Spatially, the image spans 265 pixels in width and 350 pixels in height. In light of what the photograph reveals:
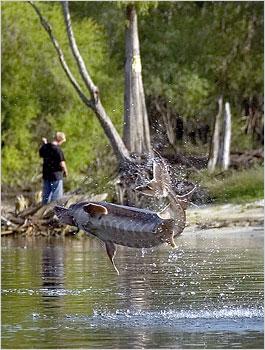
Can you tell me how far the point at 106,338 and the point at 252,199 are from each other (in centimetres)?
2150

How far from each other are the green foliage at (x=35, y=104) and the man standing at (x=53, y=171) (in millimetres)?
6493

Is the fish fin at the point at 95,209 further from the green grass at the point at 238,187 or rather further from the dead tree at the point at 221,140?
the dead tree at the point at 221,140

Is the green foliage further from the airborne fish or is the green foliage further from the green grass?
the airborne fish

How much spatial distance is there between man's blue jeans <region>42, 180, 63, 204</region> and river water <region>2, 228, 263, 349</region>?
4303 mm

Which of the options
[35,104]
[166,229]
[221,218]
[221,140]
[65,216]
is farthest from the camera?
[221,140]

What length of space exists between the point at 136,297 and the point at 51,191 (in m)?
14.3

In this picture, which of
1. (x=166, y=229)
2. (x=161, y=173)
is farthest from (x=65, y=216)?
(x=166, y=229)

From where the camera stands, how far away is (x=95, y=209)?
50.3ft

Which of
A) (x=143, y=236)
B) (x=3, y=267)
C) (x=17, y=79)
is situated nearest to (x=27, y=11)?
(x=17, y=79)

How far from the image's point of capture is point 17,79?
41.2m

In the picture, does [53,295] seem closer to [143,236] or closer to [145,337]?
[143,236]

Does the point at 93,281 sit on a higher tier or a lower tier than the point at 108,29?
lower

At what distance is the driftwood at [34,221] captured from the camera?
102 feet

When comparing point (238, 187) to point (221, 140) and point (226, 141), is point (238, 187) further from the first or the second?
point (221, 140)
